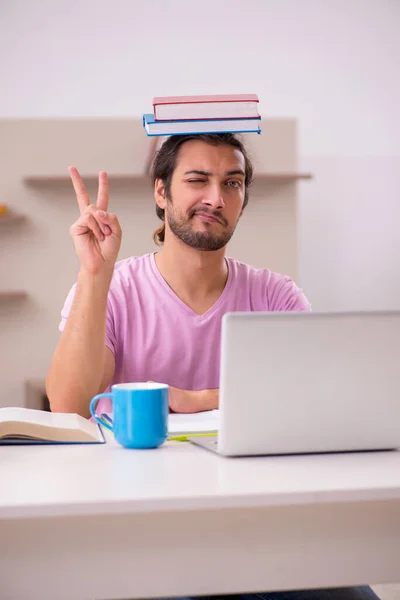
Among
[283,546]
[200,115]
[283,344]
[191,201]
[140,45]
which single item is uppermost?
[140,45]

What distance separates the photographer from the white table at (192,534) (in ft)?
2.48

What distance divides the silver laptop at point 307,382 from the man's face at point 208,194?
1.03 metres

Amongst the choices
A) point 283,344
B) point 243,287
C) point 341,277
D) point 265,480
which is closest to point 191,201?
point 243,287

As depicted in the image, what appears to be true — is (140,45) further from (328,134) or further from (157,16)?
(328,134)

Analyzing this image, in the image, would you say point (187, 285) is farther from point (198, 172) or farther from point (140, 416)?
point (140, 416)

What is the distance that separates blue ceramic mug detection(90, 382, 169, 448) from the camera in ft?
3.51

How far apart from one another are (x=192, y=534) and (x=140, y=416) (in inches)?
12.1

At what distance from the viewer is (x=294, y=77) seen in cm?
399

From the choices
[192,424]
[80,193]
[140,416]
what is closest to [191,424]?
[192,424]

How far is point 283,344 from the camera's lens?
97 centimetres

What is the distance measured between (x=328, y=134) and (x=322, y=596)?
326 cm

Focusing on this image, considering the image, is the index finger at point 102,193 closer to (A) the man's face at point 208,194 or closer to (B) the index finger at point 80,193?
(B) the index finger at point 80,193

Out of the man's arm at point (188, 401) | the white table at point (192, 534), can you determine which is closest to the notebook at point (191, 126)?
the man's arm at point (188, 401)

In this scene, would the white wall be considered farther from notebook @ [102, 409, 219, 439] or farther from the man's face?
notebook @ [102, 409, 219, 439]
